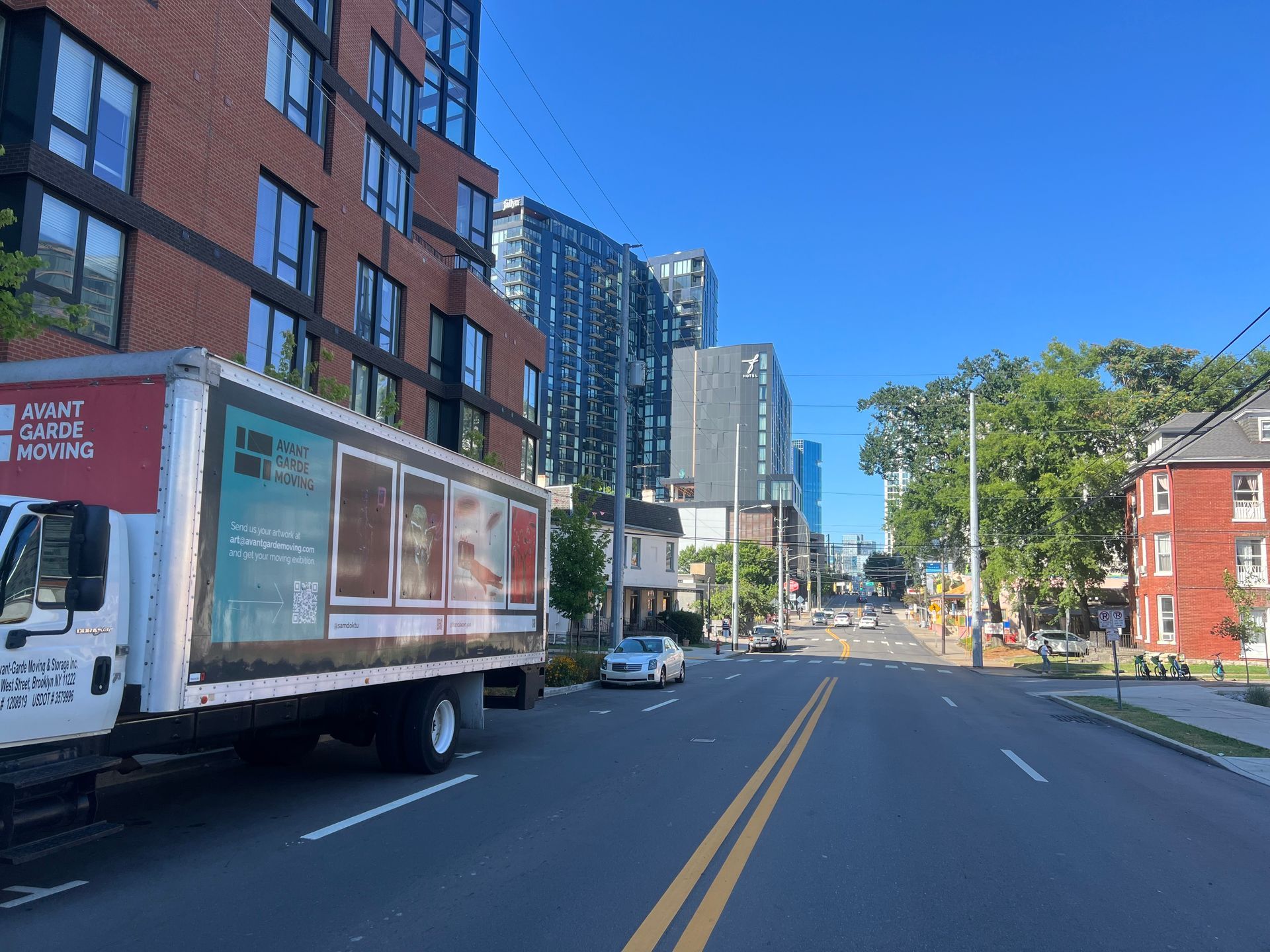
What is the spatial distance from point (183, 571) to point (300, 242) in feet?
53.7

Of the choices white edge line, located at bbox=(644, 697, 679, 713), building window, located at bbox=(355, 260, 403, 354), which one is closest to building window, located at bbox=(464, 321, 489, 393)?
building window, located at bbox=(355, 260, 403, 354)

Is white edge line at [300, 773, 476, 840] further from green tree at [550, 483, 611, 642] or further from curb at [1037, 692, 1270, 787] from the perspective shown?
green tree at [550, 483, 611, 642]

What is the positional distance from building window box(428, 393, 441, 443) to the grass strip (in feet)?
66.5

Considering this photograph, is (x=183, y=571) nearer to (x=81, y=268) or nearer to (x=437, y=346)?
(x=81, y=268)

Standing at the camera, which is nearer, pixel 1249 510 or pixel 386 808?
pixel 386 808

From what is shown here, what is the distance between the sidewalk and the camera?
13523mm

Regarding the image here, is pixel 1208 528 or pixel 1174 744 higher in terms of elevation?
pixel 1208 528

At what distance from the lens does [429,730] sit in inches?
386

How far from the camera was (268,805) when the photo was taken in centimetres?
816

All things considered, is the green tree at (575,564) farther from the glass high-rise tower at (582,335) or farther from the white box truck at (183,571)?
the glass high-rise tower at (582,335)

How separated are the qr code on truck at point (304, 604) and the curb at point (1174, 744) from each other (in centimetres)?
1192

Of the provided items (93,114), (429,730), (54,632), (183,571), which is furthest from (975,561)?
(54,632)

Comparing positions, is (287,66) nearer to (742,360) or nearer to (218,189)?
(218,189)

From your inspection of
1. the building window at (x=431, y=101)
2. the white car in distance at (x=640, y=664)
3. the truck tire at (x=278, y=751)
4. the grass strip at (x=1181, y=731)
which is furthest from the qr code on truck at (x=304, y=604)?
the building window at (x=431, y=101)
